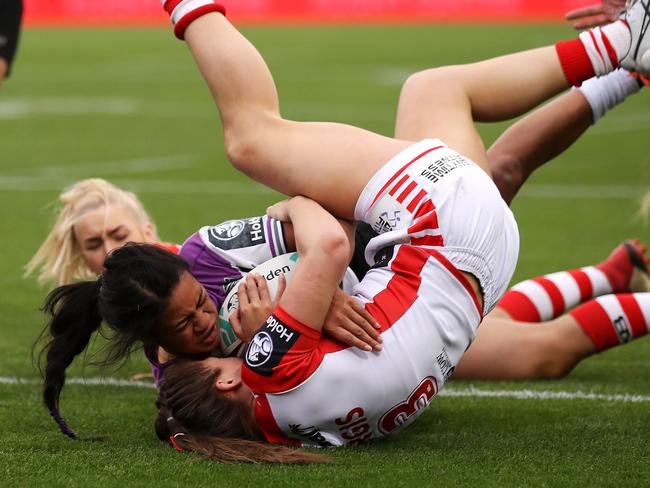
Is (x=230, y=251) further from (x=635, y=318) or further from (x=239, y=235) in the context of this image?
(x=635, y=318)

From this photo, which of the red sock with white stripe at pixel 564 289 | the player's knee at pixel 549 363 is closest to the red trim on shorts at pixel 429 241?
the player's knee at pixel 549 363

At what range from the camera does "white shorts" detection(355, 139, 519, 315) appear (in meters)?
4.12

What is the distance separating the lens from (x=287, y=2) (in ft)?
98.8

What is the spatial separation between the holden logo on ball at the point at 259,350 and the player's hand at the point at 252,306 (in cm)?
14

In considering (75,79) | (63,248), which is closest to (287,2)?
(75,79)

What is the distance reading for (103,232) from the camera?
18.5 ft

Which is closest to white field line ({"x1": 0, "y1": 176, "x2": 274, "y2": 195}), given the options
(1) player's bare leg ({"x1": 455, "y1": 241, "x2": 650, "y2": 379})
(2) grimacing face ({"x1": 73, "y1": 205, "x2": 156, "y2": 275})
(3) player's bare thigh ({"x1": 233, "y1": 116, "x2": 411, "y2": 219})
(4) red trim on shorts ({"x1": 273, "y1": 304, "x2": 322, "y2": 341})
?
(2) grimacing face ({"x1": 73, "y1": 205, "x2": 156, "y2": 275})

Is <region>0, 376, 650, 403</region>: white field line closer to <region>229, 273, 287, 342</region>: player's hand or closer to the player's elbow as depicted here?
<region>229, 273, 287, 342</region>: player's hand

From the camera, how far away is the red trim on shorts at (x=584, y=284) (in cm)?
589

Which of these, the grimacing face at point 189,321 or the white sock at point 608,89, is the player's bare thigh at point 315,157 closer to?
the grimacing face at point 189,321

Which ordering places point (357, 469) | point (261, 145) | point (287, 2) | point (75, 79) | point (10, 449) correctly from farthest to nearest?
1. point (287, 2)
2. point (75, 79)
3. point (261, 145)
4. point (10, 449)
5. point (357, 469)

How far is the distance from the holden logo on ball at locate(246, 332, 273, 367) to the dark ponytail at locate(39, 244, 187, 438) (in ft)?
1.02

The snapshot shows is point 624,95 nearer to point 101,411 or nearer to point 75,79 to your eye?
point 101,411

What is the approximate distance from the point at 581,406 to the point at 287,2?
86.1ft
